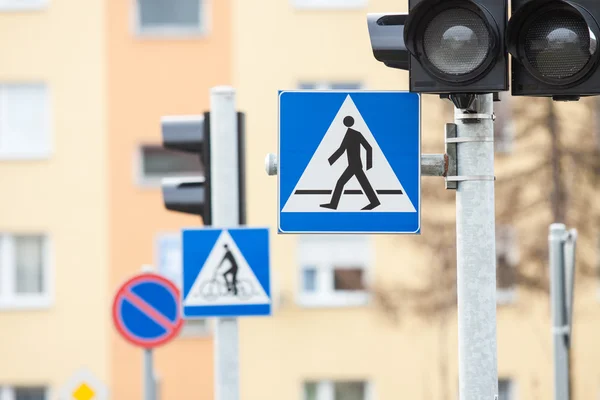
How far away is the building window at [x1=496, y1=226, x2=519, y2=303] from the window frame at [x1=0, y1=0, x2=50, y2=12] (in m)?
9.38

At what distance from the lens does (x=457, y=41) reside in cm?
397

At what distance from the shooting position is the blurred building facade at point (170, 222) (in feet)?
78.2

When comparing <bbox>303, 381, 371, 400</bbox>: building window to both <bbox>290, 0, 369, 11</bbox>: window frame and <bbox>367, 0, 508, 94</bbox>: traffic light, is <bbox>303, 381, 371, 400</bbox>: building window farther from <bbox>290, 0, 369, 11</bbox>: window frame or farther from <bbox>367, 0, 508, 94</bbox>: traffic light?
<bbox>367, 0, 508, 94</bbox>: traffic light

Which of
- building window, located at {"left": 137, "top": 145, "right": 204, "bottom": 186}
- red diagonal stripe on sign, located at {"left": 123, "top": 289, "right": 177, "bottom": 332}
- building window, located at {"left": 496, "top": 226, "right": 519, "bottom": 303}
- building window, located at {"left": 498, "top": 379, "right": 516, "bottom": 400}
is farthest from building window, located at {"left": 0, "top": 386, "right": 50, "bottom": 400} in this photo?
red diagonal stripe on sign, located at {"left": 123, "top": 289, "right": 177, "bottom": 332}

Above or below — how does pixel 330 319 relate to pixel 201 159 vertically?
below

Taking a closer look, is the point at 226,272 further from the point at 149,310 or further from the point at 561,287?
the point at 149,310

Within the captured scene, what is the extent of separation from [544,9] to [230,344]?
3.42 meters

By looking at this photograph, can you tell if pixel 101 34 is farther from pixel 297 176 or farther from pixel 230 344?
pixel 297 176

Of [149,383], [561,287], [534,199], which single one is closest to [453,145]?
[561,287]

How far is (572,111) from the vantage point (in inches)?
826

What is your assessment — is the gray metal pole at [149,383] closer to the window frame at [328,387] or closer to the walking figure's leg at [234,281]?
the walking figure's leg at [234,281]

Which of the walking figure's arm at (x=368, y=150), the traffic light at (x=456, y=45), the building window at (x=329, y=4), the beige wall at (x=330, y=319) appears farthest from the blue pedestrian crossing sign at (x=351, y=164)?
the building window at (x=329, y=4)

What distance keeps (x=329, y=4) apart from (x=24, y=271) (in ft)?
24.8

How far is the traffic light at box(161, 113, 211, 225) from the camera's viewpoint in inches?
280
